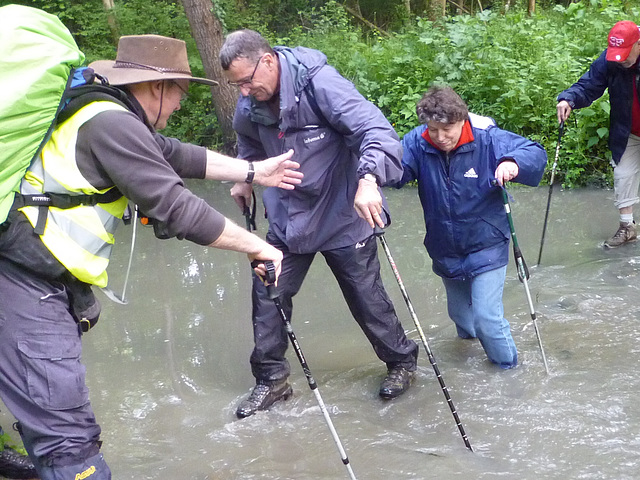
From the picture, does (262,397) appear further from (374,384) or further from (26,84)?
(26,84)

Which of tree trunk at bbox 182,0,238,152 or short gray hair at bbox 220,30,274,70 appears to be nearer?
short gray hair at bbox 220,30,274,70

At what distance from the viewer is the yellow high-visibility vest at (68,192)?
2854mm

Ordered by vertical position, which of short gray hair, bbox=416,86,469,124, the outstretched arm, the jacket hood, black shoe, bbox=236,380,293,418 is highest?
the jacket hood

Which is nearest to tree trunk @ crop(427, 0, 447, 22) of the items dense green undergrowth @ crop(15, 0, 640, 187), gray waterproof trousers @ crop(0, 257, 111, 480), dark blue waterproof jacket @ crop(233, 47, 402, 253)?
dense green undergrowth @ crop(15, 0, 640, 187)

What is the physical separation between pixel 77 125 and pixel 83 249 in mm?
509

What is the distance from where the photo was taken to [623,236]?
7.20 meters

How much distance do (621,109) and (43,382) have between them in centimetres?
619

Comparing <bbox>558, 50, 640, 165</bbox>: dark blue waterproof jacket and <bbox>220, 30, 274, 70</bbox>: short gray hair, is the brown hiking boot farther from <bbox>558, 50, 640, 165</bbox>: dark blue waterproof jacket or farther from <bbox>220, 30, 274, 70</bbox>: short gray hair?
<bbox>220, 30, 274, 70</bbox>: short gray hair

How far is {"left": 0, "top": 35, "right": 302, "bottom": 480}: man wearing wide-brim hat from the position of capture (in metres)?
2.83

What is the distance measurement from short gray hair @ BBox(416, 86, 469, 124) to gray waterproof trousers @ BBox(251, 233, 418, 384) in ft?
2.84

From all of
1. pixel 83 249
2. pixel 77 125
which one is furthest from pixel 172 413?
pixel 77 125

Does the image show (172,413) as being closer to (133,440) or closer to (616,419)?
(133,440)

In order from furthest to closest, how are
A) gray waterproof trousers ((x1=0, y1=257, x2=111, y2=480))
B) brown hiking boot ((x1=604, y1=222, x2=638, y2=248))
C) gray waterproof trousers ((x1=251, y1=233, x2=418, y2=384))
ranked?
1. brown hiking boot ((x1=604, y1=222, x2=638, y2=248))
2. gray waterproof trousers ((x1=251, y1=233, x2=418, y2=384))
3. gray waterproof trousers ((x1=0, y1=257, x2=111, y2=480))

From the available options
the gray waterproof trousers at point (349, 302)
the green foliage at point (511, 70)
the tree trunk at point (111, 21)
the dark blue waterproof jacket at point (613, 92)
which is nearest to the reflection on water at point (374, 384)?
the gray waterproof trousers at point (349, 302)
